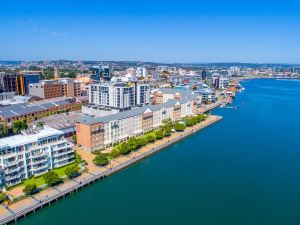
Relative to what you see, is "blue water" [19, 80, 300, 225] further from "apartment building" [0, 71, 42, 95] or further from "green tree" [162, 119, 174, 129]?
"apartment building" [0, 71, 42, 95]

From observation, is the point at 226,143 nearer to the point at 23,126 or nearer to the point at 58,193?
the point at 58,193

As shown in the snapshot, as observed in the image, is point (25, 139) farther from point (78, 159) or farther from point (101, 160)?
point (101, 160)

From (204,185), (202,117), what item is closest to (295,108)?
(202,117)

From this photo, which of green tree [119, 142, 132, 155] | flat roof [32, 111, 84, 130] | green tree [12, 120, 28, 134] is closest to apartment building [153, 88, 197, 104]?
flat roof [32, 111, 84, 130]

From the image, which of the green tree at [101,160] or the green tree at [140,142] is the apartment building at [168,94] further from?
the green tree at [101,160]

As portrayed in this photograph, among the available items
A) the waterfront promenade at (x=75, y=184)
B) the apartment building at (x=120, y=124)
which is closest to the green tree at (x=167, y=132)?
the waterfront promenade at (x=75, y=184)
